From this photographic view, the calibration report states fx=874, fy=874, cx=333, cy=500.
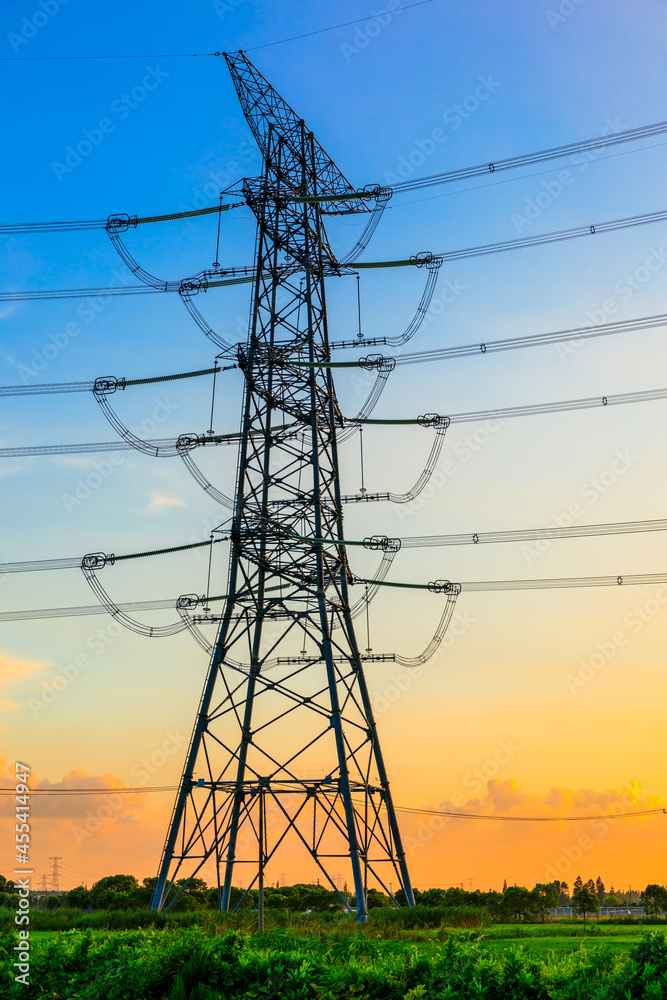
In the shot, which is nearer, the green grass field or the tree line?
the green grass field

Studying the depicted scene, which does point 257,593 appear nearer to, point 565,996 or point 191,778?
point 191,778

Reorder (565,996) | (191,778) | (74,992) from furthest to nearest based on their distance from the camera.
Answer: (191,778), (74,992), (565,996)

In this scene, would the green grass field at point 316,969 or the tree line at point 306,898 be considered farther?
the tree line at point 306,898

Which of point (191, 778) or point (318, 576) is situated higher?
point (318, 576)

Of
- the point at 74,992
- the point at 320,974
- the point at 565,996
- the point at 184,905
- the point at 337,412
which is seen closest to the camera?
the point at 565,996

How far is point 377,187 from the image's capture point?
37.8m

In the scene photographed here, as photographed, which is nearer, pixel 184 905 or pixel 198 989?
pixel 198 989

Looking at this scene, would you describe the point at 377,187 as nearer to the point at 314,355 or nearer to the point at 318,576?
the point at 314,355

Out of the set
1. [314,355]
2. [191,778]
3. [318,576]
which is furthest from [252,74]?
[191,778]

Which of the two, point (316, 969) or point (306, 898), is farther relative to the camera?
point (306, 898)

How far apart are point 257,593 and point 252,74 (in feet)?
77.6

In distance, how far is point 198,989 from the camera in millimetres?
17984

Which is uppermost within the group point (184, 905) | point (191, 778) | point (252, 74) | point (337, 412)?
point (252, 74)

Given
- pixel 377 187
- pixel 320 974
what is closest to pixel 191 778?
pixel 320 974
